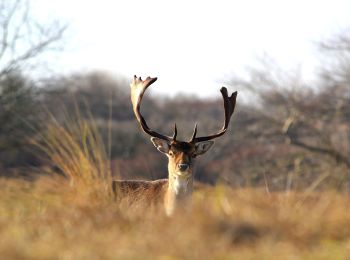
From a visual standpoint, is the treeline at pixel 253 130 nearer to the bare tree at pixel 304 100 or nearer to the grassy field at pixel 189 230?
the bare tree at pixel 304 100

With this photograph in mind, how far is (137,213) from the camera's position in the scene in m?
6.31

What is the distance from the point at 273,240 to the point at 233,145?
137 ft

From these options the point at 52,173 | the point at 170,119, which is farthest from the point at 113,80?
the point at 52,173

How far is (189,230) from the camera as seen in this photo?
5.20m

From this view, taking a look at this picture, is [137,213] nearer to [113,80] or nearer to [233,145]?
[233,145]

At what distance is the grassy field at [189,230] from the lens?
16.0 ft

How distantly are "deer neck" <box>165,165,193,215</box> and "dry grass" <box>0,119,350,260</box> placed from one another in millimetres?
2489

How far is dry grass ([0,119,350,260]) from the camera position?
16.0 feet

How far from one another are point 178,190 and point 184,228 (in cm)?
423

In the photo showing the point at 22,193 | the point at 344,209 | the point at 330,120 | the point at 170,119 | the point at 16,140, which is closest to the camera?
the point at 344,209

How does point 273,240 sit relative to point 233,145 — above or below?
above

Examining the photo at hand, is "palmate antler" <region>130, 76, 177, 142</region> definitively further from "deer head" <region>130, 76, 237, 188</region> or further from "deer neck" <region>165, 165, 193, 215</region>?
"deer neck" <region>165, 165, 193, 215</region>

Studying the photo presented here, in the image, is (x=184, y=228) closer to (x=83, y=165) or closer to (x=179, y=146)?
(x=83, y=165)

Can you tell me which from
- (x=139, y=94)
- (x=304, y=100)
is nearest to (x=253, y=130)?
(x=304, y=100)
